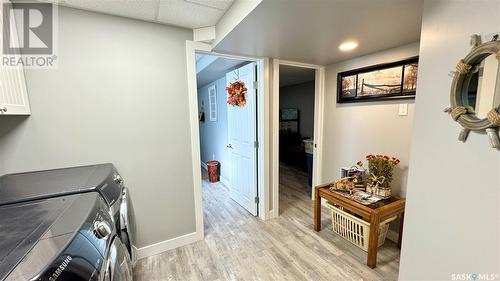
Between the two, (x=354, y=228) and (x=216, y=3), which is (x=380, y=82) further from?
(x=216, y=3)

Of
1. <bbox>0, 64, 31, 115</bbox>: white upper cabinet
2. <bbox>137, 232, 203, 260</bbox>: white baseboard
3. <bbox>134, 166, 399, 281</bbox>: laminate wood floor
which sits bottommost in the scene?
<bbox>134, 166, 399, 281</bbox>: laminate wood floor

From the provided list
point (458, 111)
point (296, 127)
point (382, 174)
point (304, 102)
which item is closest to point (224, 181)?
point (296, 127)

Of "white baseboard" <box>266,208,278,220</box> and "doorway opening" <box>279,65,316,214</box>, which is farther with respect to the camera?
"doorway opening" <box>279,65,316,214</box>

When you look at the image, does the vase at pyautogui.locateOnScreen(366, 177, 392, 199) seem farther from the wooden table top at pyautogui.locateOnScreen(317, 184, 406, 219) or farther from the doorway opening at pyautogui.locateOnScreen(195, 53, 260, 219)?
the doorway opening at pyautogui.locateOnScreen(195, 53, 260, 219)

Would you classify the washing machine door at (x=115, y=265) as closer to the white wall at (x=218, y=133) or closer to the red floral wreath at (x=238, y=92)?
the red floral wreath at (x=238, y=92)

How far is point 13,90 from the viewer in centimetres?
127

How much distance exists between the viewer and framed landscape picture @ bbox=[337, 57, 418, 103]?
6.17 feet

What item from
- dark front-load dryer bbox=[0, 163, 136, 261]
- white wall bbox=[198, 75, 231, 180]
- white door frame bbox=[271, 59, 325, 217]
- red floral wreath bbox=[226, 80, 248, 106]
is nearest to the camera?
dark front-load dryer bbox=[0, 163, 136, 261]

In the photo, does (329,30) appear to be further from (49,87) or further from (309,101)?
(309,101)

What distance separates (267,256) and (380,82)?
215cm

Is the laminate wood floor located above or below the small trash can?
below

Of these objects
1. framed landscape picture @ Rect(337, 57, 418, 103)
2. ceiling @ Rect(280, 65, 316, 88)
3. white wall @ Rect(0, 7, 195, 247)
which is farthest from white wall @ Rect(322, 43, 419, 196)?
white wall @ Rect(0, 7, 195, 247)

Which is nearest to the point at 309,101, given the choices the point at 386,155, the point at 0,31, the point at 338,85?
the point at 338,85

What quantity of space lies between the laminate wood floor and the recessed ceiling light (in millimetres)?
2020
